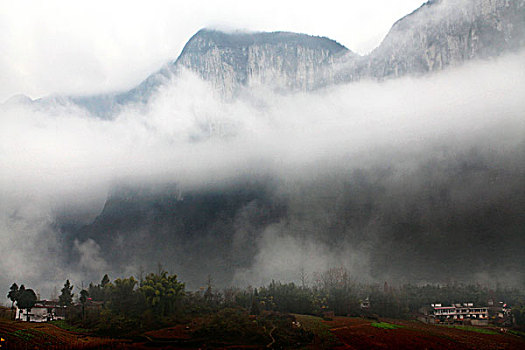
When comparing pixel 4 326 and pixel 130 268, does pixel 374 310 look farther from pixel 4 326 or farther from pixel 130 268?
pixel 130 268

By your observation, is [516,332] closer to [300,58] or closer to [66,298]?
[66,298]

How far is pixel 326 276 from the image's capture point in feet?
122

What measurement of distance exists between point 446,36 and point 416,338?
48.2 metres

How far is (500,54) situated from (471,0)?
937 centimetres

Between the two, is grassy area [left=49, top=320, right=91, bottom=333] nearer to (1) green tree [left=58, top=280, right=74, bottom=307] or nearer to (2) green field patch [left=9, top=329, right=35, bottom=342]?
(2) green field patch [left=9, top=329, right=35, bottom=342]

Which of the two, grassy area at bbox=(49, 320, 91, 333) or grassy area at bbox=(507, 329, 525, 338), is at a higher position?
grassy area at bbox=(49, 320, 91, 333)

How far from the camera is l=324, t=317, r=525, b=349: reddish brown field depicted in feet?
54.4

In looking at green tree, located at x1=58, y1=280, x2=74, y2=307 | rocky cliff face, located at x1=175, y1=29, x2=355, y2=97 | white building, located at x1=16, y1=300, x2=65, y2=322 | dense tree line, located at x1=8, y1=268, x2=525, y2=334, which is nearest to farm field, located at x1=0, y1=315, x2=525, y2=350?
dense tree line, located at x1=8, y1=268, x2=525, y2=334

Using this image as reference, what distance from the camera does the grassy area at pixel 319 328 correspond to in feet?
54.4

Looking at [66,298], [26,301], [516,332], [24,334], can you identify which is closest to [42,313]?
[26,301]

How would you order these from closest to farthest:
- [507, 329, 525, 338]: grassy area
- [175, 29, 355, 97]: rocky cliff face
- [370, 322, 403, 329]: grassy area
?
1. [507, 329, 525, 338]: grassy area
2. [370, 322, 403, 329]: grassy area
3. [175, 29, 355, 97]: rocky cliff face

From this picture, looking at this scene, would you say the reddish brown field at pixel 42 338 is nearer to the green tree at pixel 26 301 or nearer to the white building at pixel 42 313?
the white building at pixel 42 313

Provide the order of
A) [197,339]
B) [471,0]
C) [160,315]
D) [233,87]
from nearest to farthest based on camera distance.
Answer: [197,339] < [160,315] < [471,0] < [233,87]

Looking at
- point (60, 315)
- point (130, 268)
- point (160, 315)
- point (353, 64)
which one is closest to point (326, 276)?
point (130, 268)
